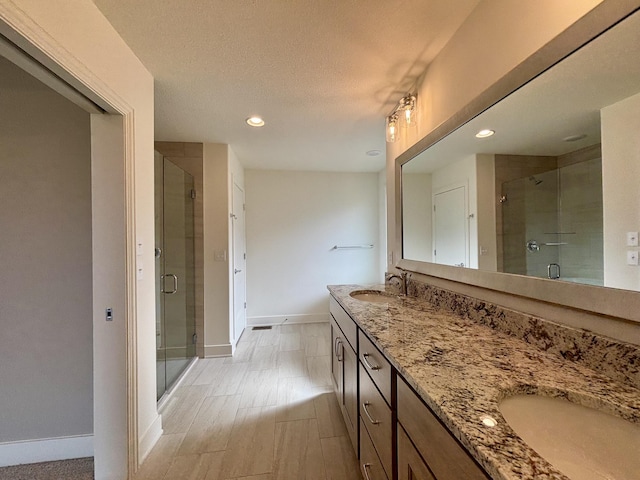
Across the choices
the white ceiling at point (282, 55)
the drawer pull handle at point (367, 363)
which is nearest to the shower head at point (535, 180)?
the white ceiling at point (282, 55)

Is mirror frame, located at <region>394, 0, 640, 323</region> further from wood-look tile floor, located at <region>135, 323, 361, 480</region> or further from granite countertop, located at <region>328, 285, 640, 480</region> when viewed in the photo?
wood-look tile floor, located at <region>135, 323, 361, 480</region>

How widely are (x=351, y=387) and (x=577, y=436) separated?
3.50 feet

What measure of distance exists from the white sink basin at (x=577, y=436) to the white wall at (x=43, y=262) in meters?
2.05

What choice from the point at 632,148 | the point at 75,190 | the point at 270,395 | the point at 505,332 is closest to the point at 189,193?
the point at 75,190

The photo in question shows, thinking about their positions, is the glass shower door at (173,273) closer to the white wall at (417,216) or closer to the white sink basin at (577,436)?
the white wall at (417,216)

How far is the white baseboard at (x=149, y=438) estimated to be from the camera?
57.7 inches

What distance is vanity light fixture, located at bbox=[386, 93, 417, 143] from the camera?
174 cm

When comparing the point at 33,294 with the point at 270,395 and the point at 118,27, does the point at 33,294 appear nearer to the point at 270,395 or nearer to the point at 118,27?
the point at 118,27

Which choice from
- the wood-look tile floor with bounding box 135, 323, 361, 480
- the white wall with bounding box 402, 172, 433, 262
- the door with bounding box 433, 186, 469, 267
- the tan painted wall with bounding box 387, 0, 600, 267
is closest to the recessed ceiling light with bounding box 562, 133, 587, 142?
the tan painted wall with bounding box 387, 0, 600, 267

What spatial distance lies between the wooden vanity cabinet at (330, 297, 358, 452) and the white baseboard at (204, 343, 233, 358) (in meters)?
1.50

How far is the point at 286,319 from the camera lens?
3955mm

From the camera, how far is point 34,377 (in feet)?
4.88

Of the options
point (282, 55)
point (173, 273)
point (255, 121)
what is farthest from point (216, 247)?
point (282, 55)

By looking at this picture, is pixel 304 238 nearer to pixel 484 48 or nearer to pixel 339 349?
pixel 339 349
